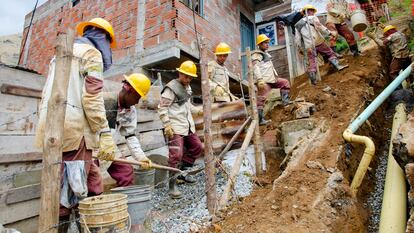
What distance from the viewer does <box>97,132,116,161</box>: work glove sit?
120 inches

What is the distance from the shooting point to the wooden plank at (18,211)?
10.3 ft

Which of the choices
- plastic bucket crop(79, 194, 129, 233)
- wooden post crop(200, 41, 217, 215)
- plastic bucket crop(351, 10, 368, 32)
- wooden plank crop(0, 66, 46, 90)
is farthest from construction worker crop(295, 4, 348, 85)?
plastic bucket crop(79, 194, 129, 233)

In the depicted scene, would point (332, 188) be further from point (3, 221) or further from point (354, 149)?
point (3, 221)

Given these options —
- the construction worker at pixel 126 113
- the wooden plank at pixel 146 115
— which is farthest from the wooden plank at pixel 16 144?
the wooden plank at pixel 146 115

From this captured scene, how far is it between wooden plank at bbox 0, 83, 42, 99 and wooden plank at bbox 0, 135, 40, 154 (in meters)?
0.52

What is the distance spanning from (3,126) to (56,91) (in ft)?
5.13

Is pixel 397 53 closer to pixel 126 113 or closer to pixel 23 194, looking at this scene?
pixel 126 113

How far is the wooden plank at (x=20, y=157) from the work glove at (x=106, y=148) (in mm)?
1146

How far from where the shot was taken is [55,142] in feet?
7.49

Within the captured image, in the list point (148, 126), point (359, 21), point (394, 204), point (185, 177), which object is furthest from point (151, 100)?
point (359, 21)

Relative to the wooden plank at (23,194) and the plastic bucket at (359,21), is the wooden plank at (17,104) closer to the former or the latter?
the wooden plank at (23,194)

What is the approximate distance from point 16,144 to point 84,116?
1.23 m

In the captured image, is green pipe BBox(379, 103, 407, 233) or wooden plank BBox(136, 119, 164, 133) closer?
green pipe BBox(379, 103, 407, 233)

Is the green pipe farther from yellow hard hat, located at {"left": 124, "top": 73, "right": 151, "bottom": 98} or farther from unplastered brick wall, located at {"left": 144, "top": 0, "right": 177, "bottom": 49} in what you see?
unplastered brick wall, located at {"left": 144, "top": 0, "right": 177, "bottom": 49}
